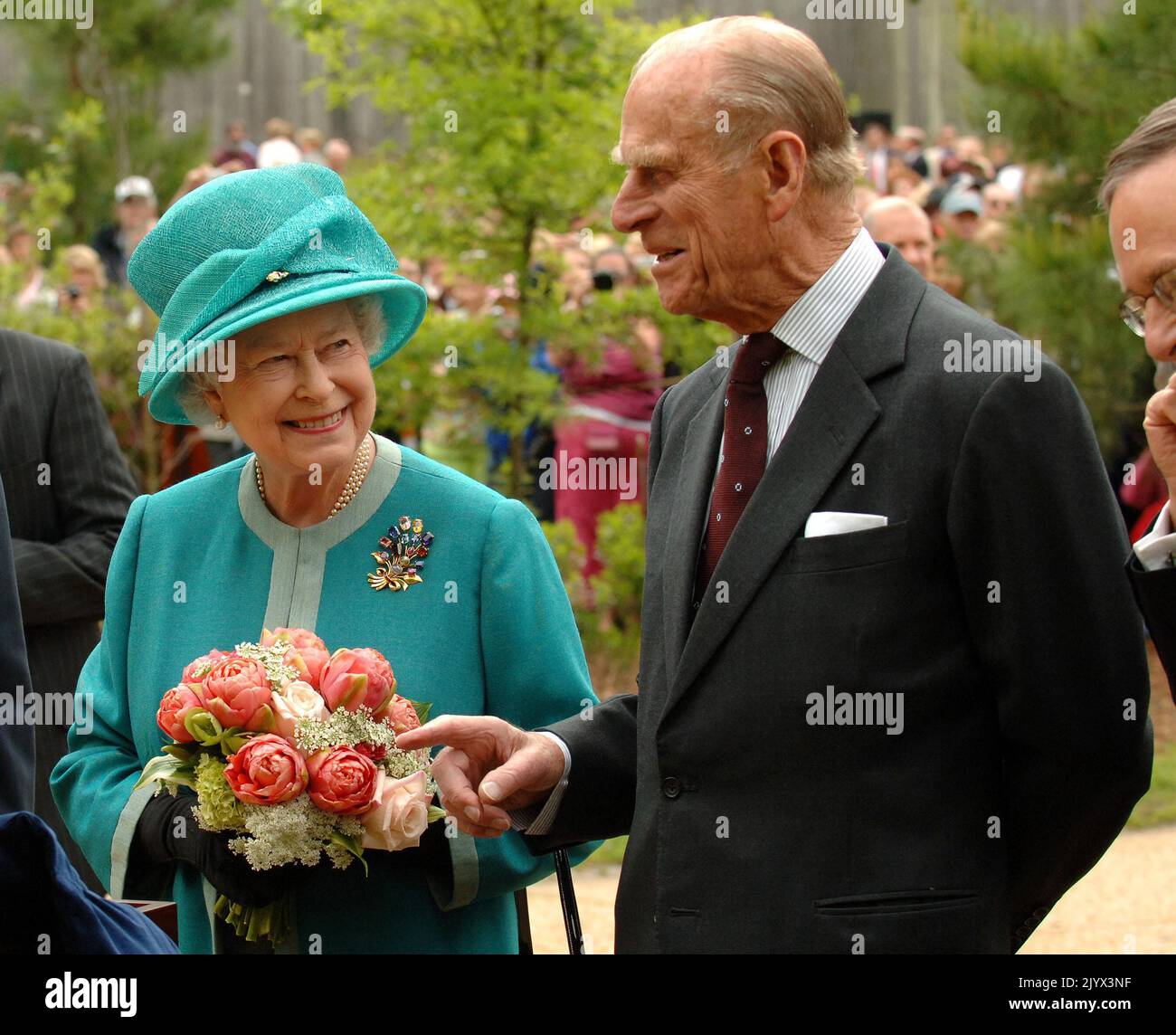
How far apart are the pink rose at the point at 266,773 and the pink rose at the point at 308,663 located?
113mm

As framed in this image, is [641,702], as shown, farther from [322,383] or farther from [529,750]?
[322,383]

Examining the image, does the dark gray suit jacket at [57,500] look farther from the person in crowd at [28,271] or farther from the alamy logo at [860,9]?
the alamy logo at [860,9]

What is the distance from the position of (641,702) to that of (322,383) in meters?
0.79

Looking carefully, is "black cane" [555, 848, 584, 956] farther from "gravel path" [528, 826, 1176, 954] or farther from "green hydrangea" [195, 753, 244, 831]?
"gravel path" [528, 826, 1176, 954]

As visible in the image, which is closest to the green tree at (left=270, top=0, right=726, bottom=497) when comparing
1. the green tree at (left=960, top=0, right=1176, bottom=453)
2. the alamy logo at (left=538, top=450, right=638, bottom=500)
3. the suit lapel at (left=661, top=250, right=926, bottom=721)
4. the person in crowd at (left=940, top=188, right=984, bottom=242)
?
the alamy logo at (left=538, top=450, right=638, bottom=500)

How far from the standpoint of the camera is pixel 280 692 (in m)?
2.73

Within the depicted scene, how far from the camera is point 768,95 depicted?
258 centimetres

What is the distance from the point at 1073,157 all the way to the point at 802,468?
A: 277 inches

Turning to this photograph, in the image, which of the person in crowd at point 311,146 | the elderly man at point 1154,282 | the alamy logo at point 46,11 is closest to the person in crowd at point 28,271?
the person in crowd at point 311,146

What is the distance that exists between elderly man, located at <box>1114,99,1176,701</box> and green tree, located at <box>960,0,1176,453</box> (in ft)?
21.2

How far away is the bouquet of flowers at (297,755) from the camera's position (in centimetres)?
266

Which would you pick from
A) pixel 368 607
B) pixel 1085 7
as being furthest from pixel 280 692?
pixel 1085 7

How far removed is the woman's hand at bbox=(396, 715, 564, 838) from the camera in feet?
8.65

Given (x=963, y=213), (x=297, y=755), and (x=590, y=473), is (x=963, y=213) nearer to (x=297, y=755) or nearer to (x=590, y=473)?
(x=590, y=473)
